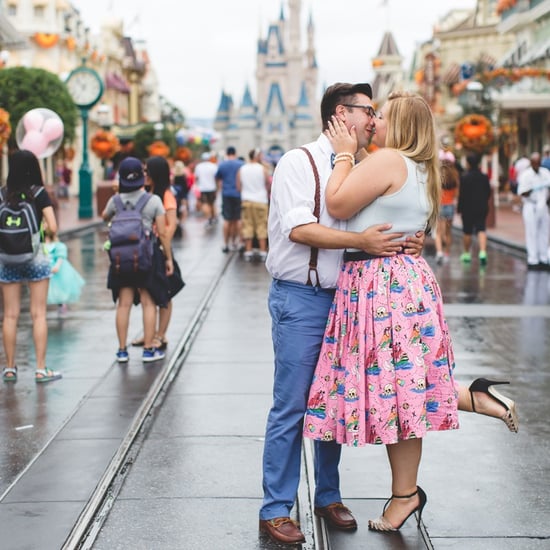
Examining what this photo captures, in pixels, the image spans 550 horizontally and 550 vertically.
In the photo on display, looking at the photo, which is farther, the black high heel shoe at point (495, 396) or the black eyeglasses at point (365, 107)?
the black high heel shoe at point (495, 396)

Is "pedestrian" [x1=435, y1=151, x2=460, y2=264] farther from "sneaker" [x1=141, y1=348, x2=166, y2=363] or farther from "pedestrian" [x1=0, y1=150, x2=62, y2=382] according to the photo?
"pedestrian" [x1=0, y1=150, x2=62, y2=382]

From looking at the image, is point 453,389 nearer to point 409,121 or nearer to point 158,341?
point 409,121

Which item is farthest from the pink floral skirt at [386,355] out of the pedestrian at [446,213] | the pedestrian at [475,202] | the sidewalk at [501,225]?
the sidewalk at [501,225]

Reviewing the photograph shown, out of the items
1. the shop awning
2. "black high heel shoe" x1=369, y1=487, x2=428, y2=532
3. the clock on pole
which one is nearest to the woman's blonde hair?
"black high heel shoe" x1=369, y1=487, x2=428, y2=532

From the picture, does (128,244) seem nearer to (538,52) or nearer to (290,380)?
(290,380)

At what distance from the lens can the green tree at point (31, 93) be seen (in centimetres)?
3903

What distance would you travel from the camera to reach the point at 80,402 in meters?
7.04

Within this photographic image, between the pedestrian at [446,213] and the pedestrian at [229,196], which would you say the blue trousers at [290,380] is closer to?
the pedestrian at [446,213]

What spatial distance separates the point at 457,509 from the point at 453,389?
0.74m

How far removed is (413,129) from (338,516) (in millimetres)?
1596

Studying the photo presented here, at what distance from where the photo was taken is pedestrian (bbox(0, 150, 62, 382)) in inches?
296

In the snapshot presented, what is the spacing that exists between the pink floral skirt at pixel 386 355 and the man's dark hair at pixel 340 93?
24.8 inches

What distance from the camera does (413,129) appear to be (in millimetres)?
4328

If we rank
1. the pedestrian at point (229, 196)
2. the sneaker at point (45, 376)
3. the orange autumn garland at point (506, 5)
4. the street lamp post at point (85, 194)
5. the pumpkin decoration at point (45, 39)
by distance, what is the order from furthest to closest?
the pumpkin decoration at point (45, 39) → the orange autumn garland at point (506, 5) → the street lamp post at point (85, 194) → the pedestrian at point (229, 196) → the sneaker at point (45, 376)
